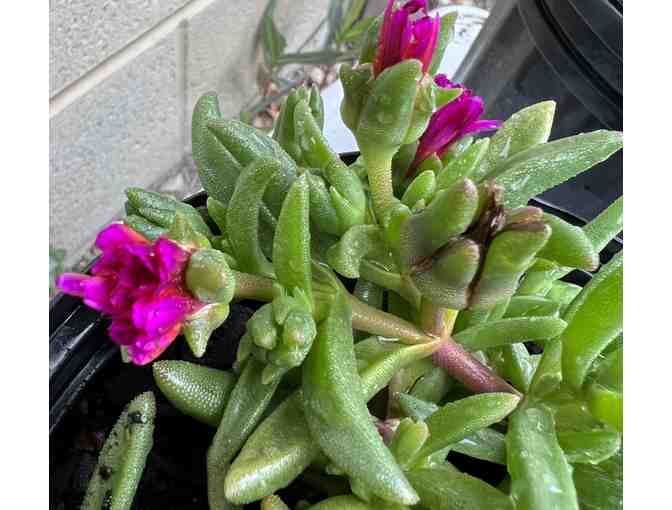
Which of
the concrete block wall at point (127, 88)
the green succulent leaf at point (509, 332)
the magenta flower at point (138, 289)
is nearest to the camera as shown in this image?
the magenta flower at point (138, 289)

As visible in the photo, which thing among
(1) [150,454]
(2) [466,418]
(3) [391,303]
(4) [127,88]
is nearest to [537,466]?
(2) [466,418]

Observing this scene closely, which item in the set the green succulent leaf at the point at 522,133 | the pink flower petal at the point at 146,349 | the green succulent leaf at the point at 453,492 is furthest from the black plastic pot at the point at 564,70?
the pink flower petal at the point at 146,349

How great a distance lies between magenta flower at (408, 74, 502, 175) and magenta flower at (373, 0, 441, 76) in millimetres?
59

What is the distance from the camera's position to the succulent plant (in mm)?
398

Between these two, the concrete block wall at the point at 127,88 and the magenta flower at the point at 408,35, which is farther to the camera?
the concrete block wall at the point at 127,88

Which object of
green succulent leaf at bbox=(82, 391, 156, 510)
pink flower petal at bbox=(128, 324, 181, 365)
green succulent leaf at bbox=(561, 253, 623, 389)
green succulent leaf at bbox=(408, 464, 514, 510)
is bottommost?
green succulent leaf at bbox=(82, 391, 156, 510)

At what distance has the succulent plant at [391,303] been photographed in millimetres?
398

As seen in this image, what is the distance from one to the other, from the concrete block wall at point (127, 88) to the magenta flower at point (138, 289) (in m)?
0.63

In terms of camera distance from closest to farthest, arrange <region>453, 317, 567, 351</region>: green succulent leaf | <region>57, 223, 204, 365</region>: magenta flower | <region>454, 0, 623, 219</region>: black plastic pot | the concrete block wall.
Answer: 1. <region>57, 223, 204, 365</region>: magenta flower
2. <region>453, 317, 567, 351</region>: green succulent leaf
3. <region>454, 0, 623, 219</region>: black plastic pot
4. the concrete block wall

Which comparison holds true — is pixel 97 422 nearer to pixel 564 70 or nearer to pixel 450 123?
pixel 450 123

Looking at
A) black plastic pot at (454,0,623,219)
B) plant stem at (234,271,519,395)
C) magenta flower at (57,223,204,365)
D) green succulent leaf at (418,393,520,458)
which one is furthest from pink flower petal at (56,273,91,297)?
black plastic pot at (454,0,623,219)

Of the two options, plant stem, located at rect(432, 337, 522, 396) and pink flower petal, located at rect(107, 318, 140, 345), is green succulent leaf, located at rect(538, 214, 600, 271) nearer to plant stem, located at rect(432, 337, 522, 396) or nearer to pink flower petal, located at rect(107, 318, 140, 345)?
plant stem, located at rect(432, 337, 522, 396)

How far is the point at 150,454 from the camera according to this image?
0.57 meters

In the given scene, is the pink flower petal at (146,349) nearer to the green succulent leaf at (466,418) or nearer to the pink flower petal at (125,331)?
the pink flower petal at (125,331)
